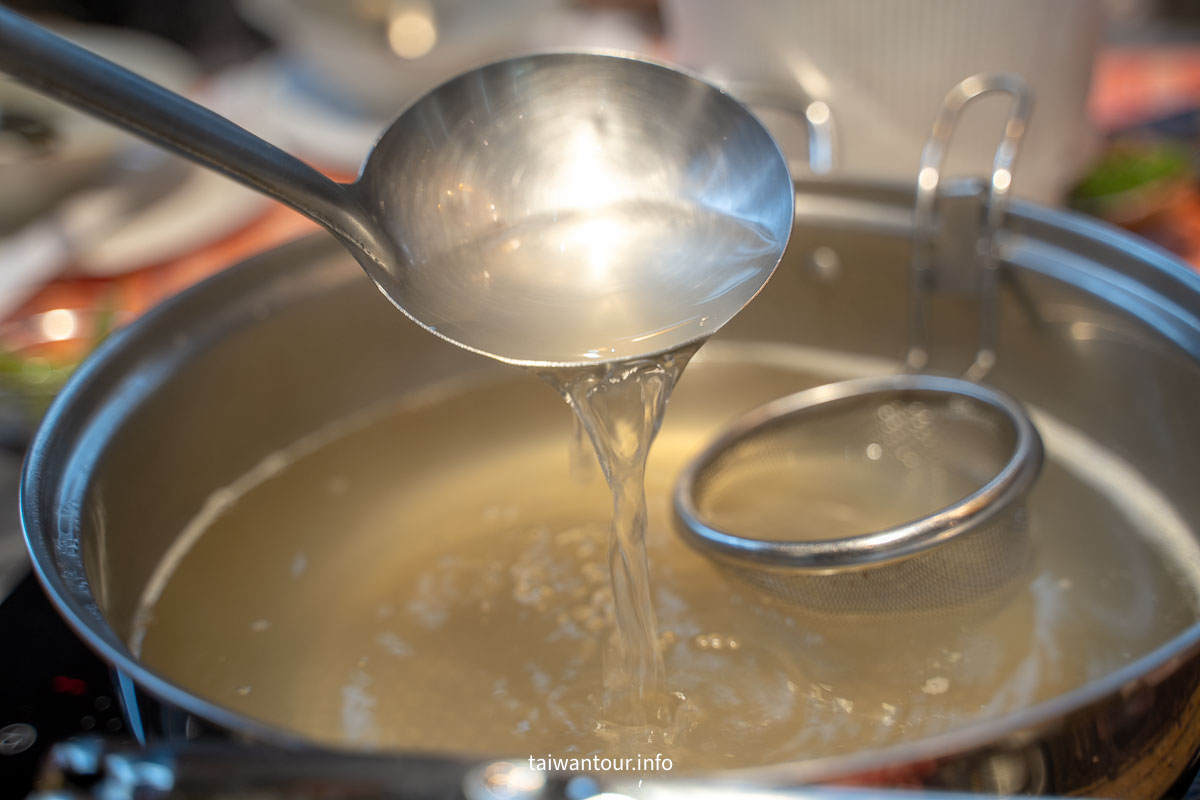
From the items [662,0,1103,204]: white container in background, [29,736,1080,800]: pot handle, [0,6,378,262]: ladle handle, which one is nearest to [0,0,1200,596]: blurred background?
[662,0,1103,204]: white container in background

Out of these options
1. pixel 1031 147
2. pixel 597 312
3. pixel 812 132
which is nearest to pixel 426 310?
pixel 597 312

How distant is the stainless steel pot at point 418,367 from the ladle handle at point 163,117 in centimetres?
20

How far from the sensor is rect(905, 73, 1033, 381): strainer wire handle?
2.38ft

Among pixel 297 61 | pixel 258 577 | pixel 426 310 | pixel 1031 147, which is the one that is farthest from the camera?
pixel 297 61

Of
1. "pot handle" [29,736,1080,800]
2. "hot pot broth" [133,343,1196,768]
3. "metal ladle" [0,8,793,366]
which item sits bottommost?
"hot pot broth" [133,343,1196,768]

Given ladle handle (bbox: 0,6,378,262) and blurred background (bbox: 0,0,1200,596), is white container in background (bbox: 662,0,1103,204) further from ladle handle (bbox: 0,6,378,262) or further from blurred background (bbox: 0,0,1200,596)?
ladle handle (bbox: 0,6,378,262)

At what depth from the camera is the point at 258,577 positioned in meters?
0.76

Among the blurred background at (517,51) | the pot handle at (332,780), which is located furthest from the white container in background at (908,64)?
the pot handle at (332,780)

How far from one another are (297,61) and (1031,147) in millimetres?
961

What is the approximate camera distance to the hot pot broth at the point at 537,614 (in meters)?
0.62

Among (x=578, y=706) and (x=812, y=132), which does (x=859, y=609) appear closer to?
(x=578, y=706)

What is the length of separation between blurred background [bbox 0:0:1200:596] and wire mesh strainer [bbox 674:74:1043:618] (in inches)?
2.7

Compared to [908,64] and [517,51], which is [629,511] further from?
[517,51]

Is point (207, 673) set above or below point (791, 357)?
below
